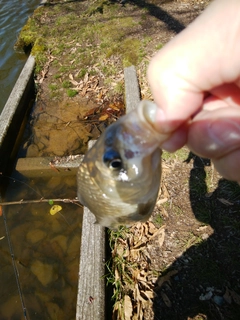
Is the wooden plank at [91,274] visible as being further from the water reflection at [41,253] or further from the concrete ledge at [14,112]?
the concrete ledge at [14,112]

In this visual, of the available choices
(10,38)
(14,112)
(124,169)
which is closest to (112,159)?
(124,169)

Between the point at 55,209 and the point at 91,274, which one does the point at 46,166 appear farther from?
the point at 91,274

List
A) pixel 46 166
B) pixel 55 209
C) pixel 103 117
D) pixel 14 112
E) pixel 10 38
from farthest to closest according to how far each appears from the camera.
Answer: pixel 10 38, pixel 103 117, pixel 14 112, pixel 46 166, pixel 55 209

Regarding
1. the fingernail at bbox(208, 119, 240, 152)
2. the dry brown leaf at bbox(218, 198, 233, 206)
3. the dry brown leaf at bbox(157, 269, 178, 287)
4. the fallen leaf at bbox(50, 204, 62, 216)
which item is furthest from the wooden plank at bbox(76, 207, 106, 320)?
the fingernail at bbox(208, 119, 240, 152)

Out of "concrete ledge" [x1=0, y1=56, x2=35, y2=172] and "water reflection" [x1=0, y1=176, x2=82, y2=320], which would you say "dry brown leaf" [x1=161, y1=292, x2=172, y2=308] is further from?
"concrete ledge" [x1=0, y1=56, x2=35, y2=172]

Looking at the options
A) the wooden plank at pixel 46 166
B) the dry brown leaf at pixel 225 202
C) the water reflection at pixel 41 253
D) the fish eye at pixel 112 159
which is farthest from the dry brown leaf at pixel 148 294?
the wooden plank at pixel 46 166

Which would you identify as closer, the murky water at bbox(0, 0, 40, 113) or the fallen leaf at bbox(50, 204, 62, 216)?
the fallen leaf at bbox(50, 204, 62, 216)

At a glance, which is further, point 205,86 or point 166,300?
point 166,300

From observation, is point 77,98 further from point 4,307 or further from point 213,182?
point 4,307
